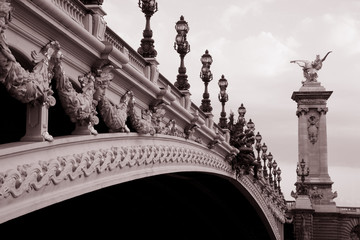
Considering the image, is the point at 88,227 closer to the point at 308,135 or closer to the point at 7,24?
the point at 7,24

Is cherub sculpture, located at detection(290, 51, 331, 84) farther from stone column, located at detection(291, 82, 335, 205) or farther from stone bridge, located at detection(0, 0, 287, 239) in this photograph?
stone bridge, located at detection(0, 0, 287, 239)

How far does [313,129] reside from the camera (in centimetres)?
7981

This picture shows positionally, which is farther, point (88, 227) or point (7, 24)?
point (88, 227)

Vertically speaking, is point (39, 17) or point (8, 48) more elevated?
point (39, 17)

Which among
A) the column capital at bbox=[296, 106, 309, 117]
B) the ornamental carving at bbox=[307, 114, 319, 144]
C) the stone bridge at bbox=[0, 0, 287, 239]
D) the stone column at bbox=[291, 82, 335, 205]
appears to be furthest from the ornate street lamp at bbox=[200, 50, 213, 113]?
the ornamental carving at bbox=[307, 114, 319, 144]

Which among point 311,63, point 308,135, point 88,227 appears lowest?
point 88,227

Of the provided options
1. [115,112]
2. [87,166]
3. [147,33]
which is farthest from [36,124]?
[147,33]

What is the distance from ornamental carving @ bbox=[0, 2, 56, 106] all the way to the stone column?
7072 cm

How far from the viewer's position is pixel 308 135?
262 ft

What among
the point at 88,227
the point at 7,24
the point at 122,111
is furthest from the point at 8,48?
the point at 88,227

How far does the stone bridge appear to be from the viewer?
8586 millimetres

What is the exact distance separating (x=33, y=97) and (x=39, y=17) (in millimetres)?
930

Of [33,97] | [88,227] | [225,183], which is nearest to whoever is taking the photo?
[33,97]

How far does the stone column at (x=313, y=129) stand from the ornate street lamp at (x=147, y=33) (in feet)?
211
